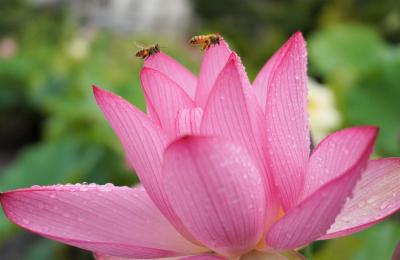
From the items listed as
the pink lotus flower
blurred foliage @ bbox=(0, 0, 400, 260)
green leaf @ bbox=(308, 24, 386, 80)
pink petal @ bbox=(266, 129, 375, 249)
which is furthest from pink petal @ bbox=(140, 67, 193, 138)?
green leaf @ bbox=(308, 24, 386, 80)

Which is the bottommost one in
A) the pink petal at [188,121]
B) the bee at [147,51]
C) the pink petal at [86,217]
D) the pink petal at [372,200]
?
the pink petal at [86,217]

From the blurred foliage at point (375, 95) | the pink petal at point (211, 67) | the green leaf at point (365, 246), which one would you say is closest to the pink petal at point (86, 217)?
the pink petal at point (211, 67)

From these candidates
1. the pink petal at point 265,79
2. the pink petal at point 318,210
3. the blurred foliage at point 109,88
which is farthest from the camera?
the blurred foliage at point 109,88

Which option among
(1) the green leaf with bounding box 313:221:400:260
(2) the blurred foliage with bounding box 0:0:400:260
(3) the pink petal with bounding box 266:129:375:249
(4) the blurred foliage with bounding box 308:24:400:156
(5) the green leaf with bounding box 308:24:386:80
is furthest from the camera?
(5) the green leaf with bounding box 308:24:386:80

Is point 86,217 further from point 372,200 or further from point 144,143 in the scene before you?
point 372,200

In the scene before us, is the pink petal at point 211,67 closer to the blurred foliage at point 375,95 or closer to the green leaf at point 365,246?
the green leaf at point 365,246

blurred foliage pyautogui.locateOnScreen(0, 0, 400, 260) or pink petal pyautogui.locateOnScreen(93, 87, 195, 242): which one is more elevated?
pink petal pyautogui.locateOnScreen(93, 87, 195, 242)

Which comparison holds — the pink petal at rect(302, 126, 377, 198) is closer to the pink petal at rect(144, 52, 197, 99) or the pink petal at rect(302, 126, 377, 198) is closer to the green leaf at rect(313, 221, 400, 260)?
the pink petal at rect(144, 52, 197, 99)
